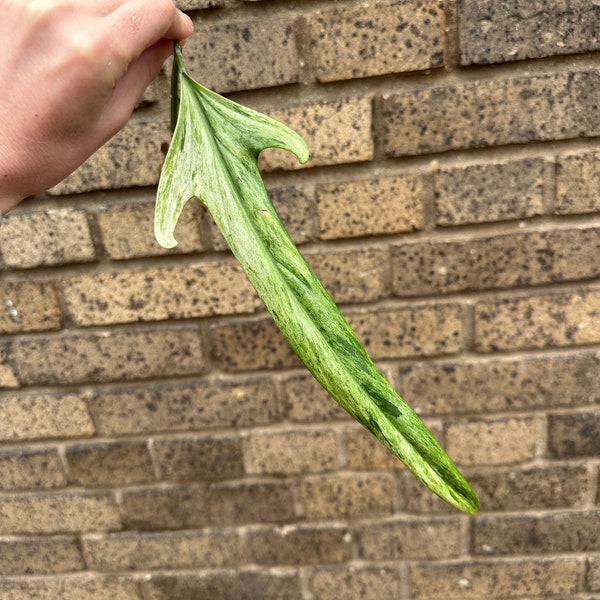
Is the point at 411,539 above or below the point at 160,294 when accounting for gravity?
below

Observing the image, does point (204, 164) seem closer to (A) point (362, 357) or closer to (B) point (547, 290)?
(A) point (362, 357)

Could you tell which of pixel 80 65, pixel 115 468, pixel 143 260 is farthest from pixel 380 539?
pixel 80 65

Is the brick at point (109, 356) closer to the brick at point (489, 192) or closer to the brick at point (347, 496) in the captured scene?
the brick at point (347, 496)

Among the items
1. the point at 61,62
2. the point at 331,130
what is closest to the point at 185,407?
the point at 331,130

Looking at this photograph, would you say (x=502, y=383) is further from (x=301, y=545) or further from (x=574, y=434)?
(x=301, y=545)

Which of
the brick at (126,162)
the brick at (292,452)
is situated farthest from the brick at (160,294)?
the brick at (292,452)

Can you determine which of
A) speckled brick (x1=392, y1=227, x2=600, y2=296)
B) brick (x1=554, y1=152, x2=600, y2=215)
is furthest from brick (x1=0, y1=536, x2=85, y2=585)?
brick (x1=554, y1=152, x2=600, y2=215)
